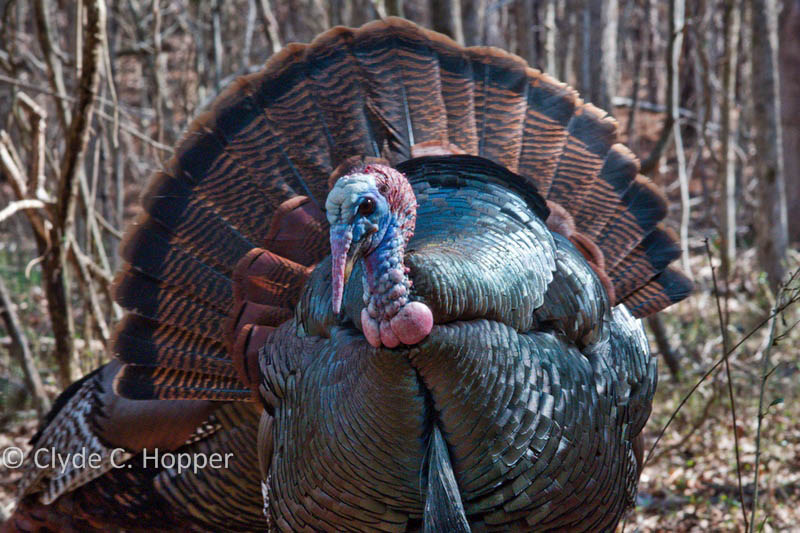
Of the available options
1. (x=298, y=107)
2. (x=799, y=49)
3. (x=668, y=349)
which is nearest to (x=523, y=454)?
(x=298, y=107)

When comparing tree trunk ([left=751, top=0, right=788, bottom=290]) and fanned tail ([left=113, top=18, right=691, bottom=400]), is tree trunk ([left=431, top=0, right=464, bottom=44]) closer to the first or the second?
fanned tail ([left=113, top=18, right=691, bottom=400])

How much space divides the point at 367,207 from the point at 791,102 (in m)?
8.95

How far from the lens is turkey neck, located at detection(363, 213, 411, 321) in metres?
2.29

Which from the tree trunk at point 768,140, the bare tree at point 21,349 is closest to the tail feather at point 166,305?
the bare tree at point 21,349

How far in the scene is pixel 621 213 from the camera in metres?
3.73

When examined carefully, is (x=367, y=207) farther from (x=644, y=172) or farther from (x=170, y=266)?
(x=644, y=172)

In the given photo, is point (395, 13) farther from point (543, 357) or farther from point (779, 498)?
point (779, 498)

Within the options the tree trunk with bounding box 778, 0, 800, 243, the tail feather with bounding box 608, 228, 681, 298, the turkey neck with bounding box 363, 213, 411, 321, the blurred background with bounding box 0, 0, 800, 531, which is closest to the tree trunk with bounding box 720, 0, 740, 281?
the blurred background with bounding box 0, 0, 800, 531

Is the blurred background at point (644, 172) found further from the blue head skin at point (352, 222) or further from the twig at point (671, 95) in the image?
the blue head skin at point (352, 222)

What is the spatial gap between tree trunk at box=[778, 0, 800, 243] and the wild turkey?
7012mm

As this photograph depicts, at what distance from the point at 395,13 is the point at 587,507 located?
284 cm

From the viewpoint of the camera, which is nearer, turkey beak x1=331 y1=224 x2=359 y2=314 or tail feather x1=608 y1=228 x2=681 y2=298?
turkey beak x1=331 y1=224 x2=359 y2=314

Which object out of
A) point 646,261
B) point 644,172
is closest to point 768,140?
point 644,172

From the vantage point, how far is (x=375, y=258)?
234cm
